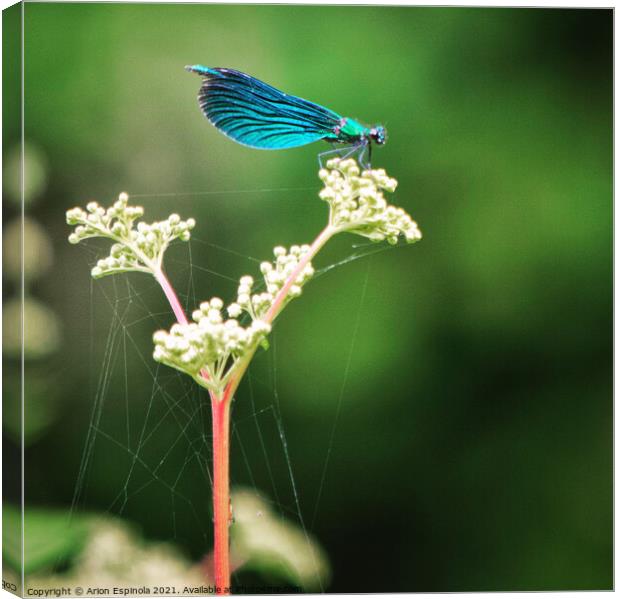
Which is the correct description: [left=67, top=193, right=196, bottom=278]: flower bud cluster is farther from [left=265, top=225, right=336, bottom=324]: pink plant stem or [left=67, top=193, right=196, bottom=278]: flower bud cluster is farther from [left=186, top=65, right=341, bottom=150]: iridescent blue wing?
[left=186, top=65, right=341, bottom=150]: iridescent blue wing

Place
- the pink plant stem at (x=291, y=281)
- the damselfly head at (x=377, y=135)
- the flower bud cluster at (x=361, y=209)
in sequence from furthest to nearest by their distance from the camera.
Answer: the damselfly head at (x=377, y=135) → the flower bud cluster at (x=361, y=209) → the pink plant stem at (x=291, y=281)

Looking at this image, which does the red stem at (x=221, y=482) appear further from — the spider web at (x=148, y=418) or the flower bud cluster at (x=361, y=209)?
the spider web at (x=148, y=418)

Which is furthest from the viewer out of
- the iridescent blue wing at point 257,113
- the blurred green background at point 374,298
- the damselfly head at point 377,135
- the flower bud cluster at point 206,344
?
the blurred green background at point 374,298

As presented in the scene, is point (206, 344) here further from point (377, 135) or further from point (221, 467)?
point (377, 135)

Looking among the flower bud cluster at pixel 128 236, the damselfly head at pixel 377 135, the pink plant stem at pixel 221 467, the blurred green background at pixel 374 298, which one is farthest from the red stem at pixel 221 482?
the damselfly head at pixel 377 135

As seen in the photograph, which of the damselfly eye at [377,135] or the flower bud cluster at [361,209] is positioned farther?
the damselfly eye at [377,135]
